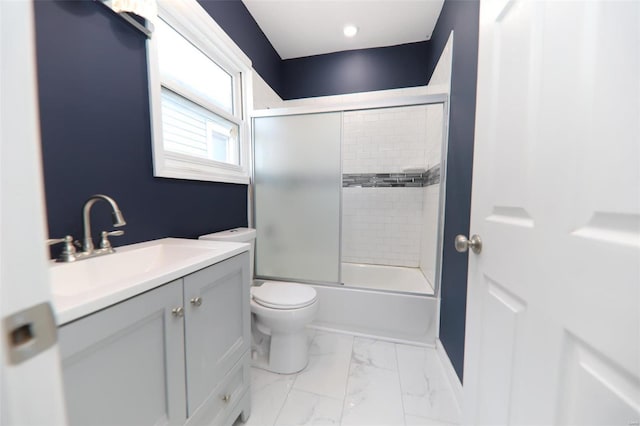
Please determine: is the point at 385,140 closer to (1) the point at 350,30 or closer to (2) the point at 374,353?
(1) the point at 350,30

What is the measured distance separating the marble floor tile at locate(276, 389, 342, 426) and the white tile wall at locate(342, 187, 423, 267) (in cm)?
169

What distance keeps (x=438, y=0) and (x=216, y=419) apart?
300cm

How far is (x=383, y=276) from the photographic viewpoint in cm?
261

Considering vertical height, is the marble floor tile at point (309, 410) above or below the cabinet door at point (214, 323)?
below

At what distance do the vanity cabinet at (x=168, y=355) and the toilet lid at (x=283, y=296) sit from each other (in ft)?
0.95

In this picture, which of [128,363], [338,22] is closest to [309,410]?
[128,363]

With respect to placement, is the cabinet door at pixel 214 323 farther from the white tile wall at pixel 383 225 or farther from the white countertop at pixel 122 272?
the white tile wall at pixel 383 225

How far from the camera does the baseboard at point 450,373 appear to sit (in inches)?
49.8

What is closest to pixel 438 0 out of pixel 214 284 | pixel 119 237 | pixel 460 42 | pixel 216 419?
pixel 460 42

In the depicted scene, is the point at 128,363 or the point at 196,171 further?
the point at 196,171

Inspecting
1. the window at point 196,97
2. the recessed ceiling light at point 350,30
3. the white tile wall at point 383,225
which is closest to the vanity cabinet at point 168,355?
the window at point 196,97

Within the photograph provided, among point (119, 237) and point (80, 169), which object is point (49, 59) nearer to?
point (80, 169)

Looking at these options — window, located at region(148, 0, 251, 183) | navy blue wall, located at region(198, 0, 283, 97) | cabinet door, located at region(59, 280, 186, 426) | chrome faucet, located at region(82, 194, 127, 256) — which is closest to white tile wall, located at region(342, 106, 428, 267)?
navy blue wall, located at region(198, 0, 283, 97)

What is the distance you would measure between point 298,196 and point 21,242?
187 centimetres
